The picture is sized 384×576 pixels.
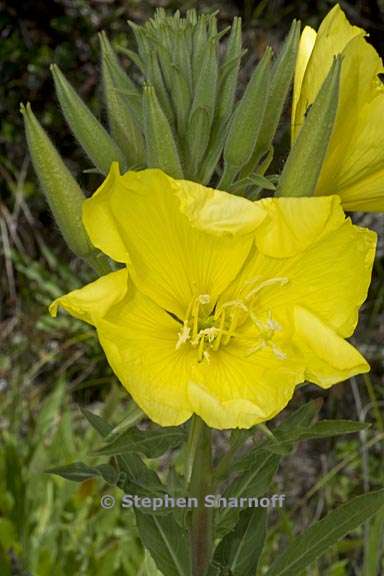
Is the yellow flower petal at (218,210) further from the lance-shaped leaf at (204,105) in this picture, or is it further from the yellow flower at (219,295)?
the lance-shaped leaf at (204,105)

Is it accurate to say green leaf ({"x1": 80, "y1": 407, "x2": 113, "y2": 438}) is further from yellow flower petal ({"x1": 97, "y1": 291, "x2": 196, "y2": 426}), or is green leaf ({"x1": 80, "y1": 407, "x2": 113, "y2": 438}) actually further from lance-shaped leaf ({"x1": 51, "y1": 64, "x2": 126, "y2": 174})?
lance-shaped leaf ({"x1": 51, "y1": 64, "x2": 126, "y2": 174})

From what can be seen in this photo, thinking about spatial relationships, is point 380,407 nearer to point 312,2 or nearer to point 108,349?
point 312,2

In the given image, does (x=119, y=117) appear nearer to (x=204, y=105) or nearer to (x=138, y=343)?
(x=204, y=105)

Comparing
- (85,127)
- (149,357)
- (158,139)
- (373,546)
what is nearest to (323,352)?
(149,357)

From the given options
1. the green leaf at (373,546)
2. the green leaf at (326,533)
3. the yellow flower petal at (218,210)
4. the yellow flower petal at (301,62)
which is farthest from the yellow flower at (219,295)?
the green leaf at (373,546)

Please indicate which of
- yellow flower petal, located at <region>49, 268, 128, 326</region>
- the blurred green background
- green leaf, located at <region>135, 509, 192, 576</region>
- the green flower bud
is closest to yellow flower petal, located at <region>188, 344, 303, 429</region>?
yellow flower petal, located at <region>49, 268, 128, 326</region>

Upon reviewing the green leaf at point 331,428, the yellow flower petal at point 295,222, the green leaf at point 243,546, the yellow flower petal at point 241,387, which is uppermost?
the yellow flower petal at point 295,222

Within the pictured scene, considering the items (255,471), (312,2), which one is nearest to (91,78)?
(312,2)
